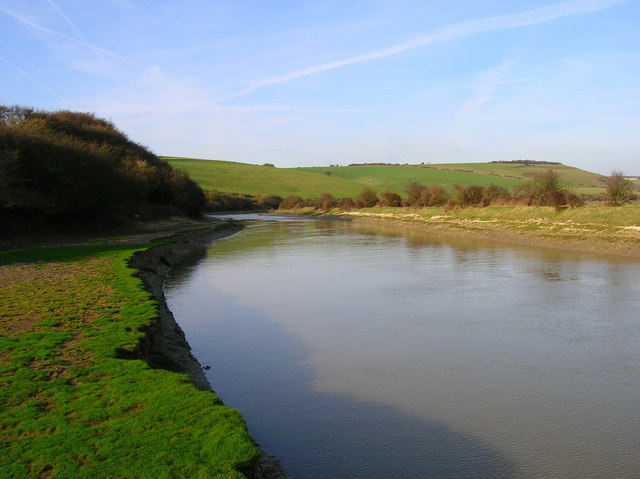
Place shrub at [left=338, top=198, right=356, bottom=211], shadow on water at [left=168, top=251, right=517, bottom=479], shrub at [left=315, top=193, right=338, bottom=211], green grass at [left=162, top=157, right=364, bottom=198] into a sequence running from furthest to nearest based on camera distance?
green grass at [left=162, top=157, right=364, bottom=198], shrub at [left=315, top=193, right=338, bottom=211], shrub at [left=338, top=198, right=356, bottom=211], shadow on water at [left=168, top=251, right=517, bottom=479]

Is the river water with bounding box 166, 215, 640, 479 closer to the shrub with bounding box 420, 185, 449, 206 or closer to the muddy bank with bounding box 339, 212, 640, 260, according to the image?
the muddy bank with bounding box 339, 212, 640, 260

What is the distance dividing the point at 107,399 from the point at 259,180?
128 metres

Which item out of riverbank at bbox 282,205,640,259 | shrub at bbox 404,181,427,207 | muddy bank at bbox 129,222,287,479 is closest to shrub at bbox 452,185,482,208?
riverbank at bbox 282,205,640,259

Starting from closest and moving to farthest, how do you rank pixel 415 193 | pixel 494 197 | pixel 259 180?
pixel 494 197, pixel 415 193, pixel 259 180

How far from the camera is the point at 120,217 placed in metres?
41.9

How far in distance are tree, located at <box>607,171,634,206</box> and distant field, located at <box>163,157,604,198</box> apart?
7277cm

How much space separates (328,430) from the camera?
7.34 m

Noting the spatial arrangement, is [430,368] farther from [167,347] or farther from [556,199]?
[556,199]

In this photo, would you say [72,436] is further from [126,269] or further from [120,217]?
[120,217]

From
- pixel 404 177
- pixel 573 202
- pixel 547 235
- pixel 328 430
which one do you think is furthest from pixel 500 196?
pixel 404 177

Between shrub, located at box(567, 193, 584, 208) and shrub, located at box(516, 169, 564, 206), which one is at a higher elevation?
shrub, located at box(516, 169, 564, 206)

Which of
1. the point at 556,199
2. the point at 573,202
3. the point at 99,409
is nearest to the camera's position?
the point at 99,409

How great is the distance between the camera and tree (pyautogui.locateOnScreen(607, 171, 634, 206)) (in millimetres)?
36844

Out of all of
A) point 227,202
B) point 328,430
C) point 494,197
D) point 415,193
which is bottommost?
point 328,430
